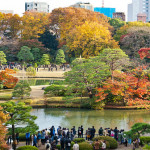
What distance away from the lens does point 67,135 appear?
18.2 metres

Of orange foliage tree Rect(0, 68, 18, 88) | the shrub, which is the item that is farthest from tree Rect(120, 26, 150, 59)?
orange foliage tree Rect(0, 68, 18, 88)

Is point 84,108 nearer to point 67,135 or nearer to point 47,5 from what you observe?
point 67,135

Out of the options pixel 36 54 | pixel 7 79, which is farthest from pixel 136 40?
pixel 7 79

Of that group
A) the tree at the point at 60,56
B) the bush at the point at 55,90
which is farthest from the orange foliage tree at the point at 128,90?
the tree at the point at 60,56

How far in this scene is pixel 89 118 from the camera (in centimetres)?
2625

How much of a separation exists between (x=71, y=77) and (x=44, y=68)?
2661 cm

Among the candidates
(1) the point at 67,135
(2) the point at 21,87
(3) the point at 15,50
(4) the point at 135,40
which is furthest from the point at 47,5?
(1) the point at 67,135

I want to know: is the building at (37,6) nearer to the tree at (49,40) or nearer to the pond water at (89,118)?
the tree at (49,40)

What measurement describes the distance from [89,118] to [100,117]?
955mm

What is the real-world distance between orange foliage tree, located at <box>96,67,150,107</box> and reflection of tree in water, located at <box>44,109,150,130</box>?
1217 millimetres

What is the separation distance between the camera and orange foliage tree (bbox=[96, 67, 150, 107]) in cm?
2917

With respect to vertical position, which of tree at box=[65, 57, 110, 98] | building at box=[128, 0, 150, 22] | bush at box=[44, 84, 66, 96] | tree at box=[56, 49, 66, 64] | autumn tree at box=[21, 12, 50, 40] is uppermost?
building at box=[128, 0, 150, 22]

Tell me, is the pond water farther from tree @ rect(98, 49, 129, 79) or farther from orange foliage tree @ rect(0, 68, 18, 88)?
orange foliage tree @ rect(0, 68, 18, 88)

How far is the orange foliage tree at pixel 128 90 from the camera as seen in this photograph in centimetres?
2917
